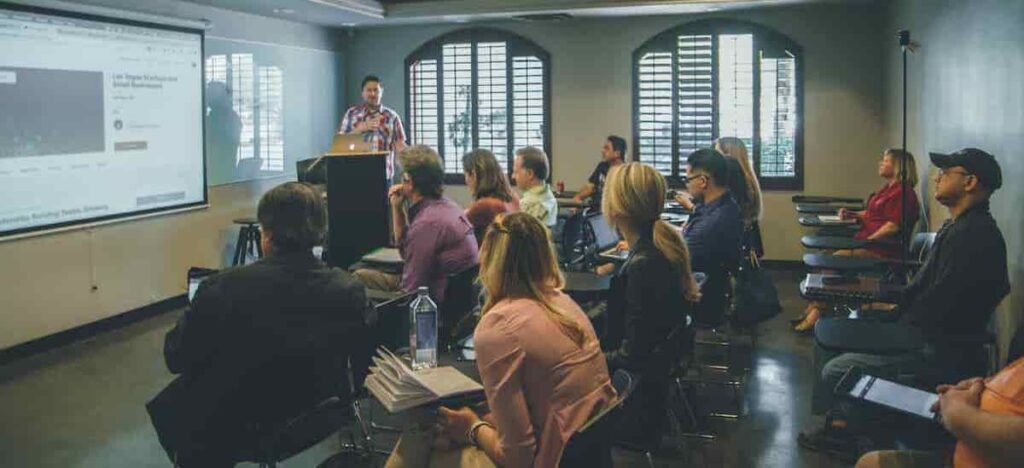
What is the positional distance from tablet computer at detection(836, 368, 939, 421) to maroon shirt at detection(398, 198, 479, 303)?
6.45 ft

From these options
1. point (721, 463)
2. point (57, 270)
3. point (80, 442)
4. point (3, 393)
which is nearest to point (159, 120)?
point (57, 270)

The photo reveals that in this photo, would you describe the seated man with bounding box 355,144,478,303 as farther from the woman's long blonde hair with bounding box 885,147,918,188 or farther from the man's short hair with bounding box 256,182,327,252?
the woman's long blonde hair with bounding box 885,147,918,188

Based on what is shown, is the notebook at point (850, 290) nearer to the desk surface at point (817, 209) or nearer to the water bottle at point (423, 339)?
the water bottle at point (423, 339)

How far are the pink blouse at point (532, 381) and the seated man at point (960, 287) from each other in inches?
60.8

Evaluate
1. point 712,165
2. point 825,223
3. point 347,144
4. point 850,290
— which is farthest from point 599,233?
point 850,290

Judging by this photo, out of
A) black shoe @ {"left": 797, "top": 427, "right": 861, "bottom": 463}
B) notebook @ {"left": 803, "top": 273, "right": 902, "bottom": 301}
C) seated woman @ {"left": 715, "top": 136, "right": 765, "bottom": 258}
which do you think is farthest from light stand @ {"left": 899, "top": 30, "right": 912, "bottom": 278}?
black shoe @ {"left": 797, "top": 427, "right": 861, "bottom": 463}

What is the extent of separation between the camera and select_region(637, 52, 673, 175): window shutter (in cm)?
886

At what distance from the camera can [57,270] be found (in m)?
5.98

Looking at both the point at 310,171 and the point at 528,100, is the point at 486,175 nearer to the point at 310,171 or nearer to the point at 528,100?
the point at 310,171

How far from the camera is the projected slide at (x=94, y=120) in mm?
5586

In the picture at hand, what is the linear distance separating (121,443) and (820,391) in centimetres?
320

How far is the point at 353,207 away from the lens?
5473 millimetres

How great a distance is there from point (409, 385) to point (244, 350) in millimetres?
585

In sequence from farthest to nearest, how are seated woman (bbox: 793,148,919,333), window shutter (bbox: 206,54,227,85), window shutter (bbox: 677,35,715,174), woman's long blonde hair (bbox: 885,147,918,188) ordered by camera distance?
window shutter (bbox: 677,35,715,174) < window shutter (bbox: 206,54,227,85) < woman's long blonde hair (bbox: 885,147,918,188) < seated woman (bbox: 793,148,919,333)
